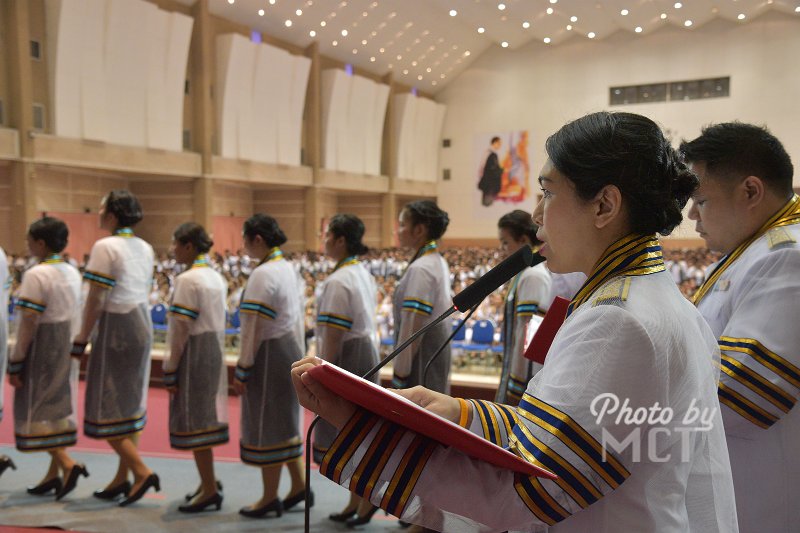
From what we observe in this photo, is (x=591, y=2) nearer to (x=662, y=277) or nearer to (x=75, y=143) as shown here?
(x=75, y=143)

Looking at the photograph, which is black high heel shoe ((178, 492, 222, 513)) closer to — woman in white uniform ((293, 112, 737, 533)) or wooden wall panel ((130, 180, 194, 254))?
woman in white uniform ((293, 112, 737, 533))

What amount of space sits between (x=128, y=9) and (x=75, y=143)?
3143 mm

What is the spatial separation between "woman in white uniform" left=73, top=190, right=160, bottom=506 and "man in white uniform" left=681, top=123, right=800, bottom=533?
3541 millimetres

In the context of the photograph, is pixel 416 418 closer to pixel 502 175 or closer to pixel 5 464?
pixel 5 464

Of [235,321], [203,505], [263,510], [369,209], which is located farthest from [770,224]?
[369,209]

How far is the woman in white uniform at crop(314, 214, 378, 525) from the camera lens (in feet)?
13.2

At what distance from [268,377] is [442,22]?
67.8 ft

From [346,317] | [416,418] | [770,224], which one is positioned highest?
[770,224]

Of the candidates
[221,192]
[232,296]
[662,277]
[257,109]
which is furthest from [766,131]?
[221,192]

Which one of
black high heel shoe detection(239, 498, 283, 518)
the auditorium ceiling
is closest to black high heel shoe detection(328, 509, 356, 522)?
black high heel shoe detection(239, 498, 283, 518)

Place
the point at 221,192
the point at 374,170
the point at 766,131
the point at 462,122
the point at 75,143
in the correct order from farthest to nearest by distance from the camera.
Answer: the point at 462,122 < the point at 374,170 < the point at 221,192 < the point at 75,143 < the point at 766,131

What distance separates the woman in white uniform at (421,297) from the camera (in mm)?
4094

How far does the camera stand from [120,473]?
4.45m

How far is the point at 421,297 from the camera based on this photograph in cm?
409
